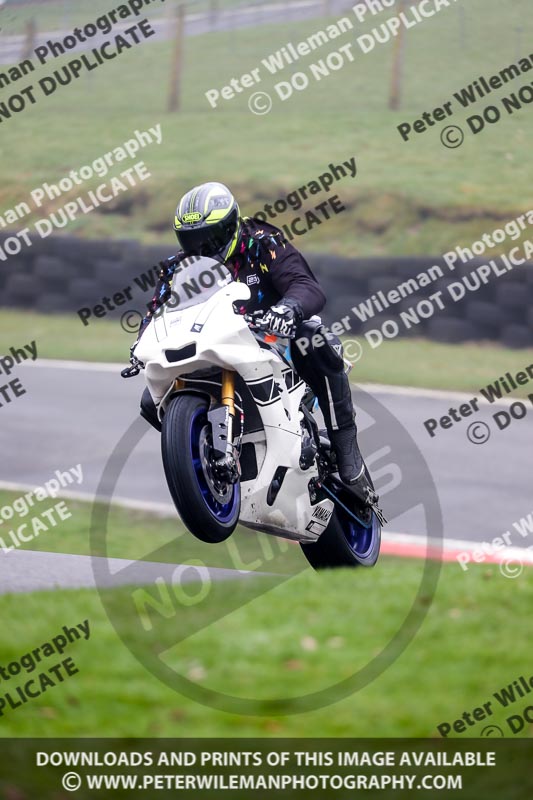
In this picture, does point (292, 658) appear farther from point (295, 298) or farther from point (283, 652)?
point (295, 298)

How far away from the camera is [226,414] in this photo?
5.17m

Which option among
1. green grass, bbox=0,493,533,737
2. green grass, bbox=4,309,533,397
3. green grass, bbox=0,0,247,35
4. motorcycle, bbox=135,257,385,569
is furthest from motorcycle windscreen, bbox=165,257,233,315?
green grass, bbox=0,0,247,35

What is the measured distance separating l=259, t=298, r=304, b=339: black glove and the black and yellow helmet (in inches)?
17.0

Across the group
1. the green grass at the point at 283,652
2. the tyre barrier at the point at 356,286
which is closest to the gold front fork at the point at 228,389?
the green grass at the point at 283,652

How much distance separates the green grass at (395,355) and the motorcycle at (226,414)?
7541 millimetres

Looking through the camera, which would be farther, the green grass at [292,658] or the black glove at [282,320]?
the black glove at [282,320]

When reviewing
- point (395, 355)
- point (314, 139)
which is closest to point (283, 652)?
point (395, 355)

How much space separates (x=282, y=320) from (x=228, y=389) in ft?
1.46

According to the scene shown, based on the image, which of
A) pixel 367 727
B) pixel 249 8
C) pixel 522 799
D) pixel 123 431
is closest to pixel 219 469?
A: pixel 367 727

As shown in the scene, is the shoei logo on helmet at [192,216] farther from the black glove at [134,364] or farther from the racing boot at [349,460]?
the racing boot at [349,460]

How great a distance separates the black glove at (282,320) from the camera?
544 cm

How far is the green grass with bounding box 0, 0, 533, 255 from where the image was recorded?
17.7 m

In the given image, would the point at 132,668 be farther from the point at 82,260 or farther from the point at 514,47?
the point at 514,47

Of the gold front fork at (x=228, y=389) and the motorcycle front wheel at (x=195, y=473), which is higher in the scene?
the gold front fork at (x=228, y=389)
